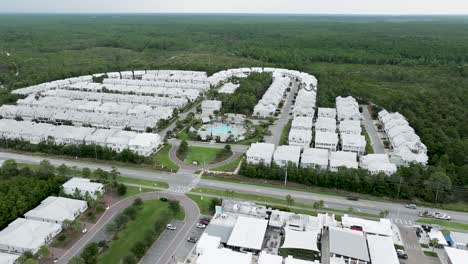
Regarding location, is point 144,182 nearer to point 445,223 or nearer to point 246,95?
point 445,223

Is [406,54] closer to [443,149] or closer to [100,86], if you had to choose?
[443,149]

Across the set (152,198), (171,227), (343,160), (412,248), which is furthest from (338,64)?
(171,227)

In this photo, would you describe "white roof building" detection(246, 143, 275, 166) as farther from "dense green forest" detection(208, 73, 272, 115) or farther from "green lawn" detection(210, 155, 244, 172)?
"dense green forest" detection(208, 73, 272, 115)

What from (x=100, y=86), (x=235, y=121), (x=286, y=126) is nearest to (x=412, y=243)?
(x=286, y=126)

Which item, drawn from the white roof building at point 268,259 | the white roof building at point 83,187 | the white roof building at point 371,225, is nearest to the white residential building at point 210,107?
the white roof building at point 83,187

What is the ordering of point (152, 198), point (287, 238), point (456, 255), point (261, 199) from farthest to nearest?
point (261, 199) < point (152, 198) < point (287, 238) < point (456, 255)

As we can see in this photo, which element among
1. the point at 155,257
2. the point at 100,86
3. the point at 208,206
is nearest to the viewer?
the point at 155,257
